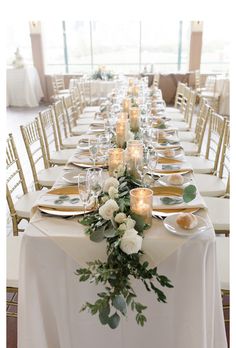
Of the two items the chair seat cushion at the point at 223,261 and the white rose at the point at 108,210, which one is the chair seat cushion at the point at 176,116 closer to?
the chair seat cushion at the point at 223,261

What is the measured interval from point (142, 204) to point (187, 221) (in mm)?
169

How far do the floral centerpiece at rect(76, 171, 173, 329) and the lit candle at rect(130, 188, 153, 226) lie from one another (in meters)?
0.03

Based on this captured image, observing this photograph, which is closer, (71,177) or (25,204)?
(71,177)

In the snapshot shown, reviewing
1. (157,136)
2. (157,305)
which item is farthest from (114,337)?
(157,136)

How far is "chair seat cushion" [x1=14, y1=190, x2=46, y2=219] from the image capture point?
198cm

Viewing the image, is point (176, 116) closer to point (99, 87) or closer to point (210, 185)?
point (210, 185)

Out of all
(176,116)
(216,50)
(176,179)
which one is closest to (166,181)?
(176,179)

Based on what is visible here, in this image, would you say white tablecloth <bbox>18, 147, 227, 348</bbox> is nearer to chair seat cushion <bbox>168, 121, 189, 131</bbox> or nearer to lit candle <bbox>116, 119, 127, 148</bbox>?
lit candle <bbox>116, 119, 127, 148</bbox>

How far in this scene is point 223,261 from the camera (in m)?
1.52

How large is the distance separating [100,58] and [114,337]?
28.9ft

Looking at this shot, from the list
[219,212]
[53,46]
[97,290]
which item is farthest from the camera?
[53,46]
